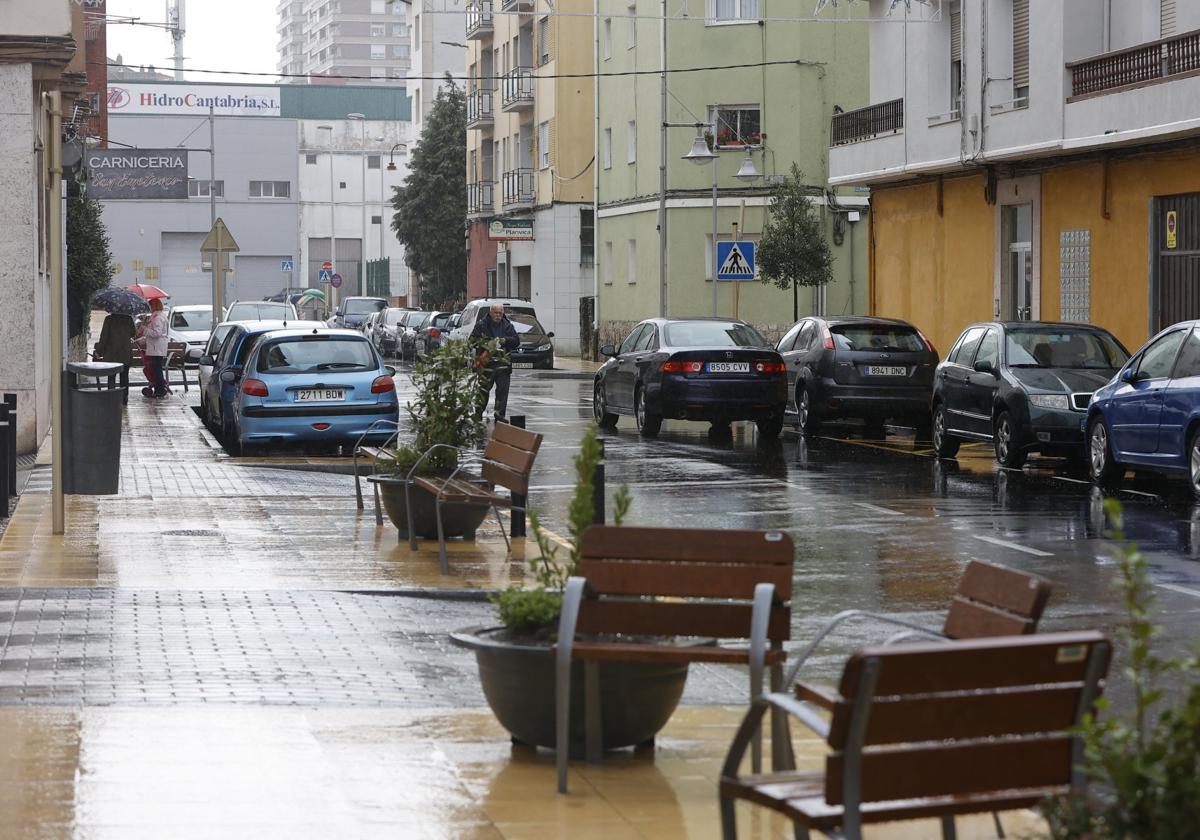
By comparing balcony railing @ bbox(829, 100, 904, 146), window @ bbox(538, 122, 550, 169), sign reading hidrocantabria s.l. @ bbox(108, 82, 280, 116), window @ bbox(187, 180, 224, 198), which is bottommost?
balcony railing @ bbox(829, 100, 904, 146)

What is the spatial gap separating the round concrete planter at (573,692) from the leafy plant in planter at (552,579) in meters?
0.11

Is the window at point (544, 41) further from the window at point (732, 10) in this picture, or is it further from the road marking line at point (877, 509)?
the road marking line at point (877, 509)

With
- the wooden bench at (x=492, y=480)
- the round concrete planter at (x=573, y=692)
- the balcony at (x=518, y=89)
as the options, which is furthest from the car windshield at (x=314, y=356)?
the balcony at (x=518, y=89)

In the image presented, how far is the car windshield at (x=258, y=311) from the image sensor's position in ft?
142

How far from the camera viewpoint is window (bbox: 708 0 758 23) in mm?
51469

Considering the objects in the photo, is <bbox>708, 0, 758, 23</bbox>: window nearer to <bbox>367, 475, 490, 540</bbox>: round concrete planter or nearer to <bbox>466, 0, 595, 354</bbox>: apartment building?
<bbox>466, 0, 595, 354</bbox>: apartment building

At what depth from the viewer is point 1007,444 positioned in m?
21.4

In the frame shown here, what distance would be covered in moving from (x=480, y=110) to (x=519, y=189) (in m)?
8.64

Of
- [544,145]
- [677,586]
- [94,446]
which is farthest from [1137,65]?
[544,145]

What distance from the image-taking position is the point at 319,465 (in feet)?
69.3

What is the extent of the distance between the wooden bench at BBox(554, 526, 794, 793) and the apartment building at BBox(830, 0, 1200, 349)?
19.0 meters

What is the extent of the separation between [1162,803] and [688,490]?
15.4 meters

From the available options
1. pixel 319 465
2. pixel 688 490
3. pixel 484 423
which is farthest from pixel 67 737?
pixel 319 465

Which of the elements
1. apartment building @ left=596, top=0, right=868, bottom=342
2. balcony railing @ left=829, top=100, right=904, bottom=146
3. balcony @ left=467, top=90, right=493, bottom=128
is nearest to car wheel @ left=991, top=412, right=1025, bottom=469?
balcony railing @ left=829, top=100, right=904, bottom=146
